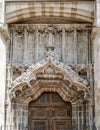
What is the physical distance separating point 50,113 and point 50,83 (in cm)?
81

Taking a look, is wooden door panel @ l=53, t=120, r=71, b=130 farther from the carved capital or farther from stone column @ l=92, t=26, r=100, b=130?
Result: the carved capital

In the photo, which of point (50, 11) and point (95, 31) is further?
point (50, 11)

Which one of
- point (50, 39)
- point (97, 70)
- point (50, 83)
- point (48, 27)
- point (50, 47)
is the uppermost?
point (48, 27)

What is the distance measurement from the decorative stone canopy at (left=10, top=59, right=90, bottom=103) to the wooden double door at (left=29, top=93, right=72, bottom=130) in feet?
0.61

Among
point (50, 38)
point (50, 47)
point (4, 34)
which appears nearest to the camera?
point (4, 34)

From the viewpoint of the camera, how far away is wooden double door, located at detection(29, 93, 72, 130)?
38.1ft

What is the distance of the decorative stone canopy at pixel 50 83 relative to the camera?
37.4 ft

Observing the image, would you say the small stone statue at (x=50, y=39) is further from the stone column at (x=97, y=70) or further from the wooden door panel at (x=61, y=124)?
the wooden door panel at (x=61, y=124)

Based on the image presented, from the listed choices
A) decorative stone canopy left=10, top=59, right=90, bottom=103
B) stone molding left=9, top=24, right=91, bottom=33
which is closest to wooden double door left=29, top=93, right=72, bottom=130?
decorative stone canopy left=10, top=59, right=90, bottom=103

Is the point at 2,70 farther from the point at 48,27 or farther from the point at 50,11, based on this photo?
the point at 50,11

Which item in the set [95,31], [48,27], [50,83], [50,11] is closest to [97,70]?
→ [95,31]

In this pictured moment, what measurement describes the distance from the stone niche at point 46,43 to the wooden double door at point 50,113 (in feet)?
3.51

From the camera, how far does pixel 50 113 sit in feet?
38.3

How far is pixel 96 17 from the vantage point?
1122 centimetres
